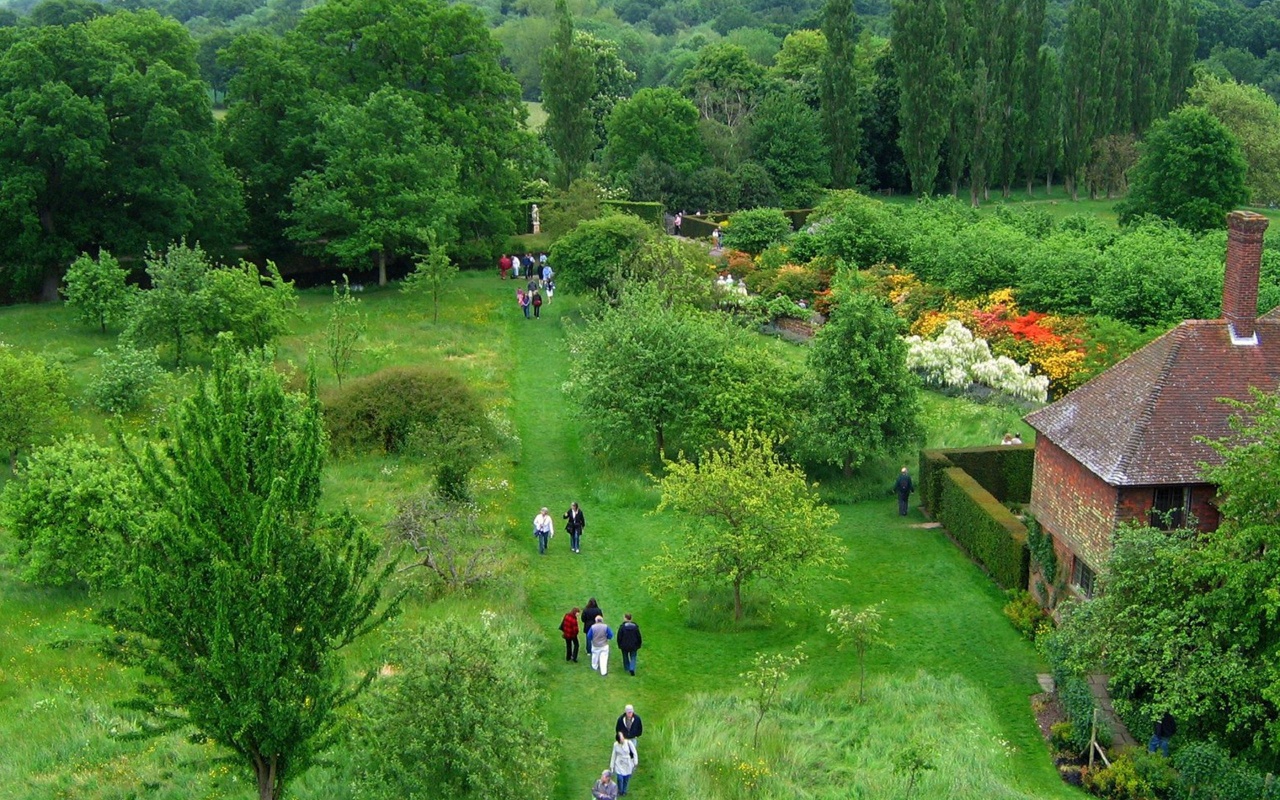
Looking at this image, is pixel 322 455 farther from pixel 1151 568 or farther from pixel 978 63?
pixel 978 63

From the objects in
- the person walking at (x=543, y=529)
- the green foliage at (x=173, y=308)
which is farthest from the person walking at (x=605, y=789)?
the green foliage at (x=173, y=308)

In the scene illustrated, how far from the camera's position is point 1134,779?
20.0 meters

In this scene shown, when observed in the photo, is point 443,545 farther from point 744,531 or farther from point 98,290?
point 98,290

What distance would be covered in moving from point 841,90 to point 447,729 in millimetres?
56609

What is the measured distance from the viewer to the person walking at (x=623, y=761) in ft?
63.2

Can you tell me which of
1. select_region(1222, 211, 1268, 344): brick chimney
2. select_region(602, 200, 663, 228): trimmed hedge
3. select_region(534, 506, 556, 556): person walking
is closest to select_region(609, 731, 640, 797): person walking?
select_region(534, 506, 556, 556): person walking

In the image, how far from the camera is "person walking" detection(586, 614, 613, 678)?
75.2 ft

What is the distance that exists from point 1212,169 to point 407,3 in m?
34.8

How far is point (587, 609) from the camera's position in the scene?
23578 mm

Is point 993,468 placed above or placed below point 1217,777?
above

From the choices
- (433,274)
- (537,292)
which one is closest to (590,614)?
(433,274)

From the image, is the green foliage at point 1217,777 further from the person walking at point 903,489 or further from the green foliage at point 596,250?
the green foliage at point 596,250

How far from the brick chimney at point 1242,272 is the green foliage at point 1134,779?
8699 millimetres

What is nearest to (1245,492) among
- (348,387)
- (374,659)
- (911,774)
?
(911,774)
